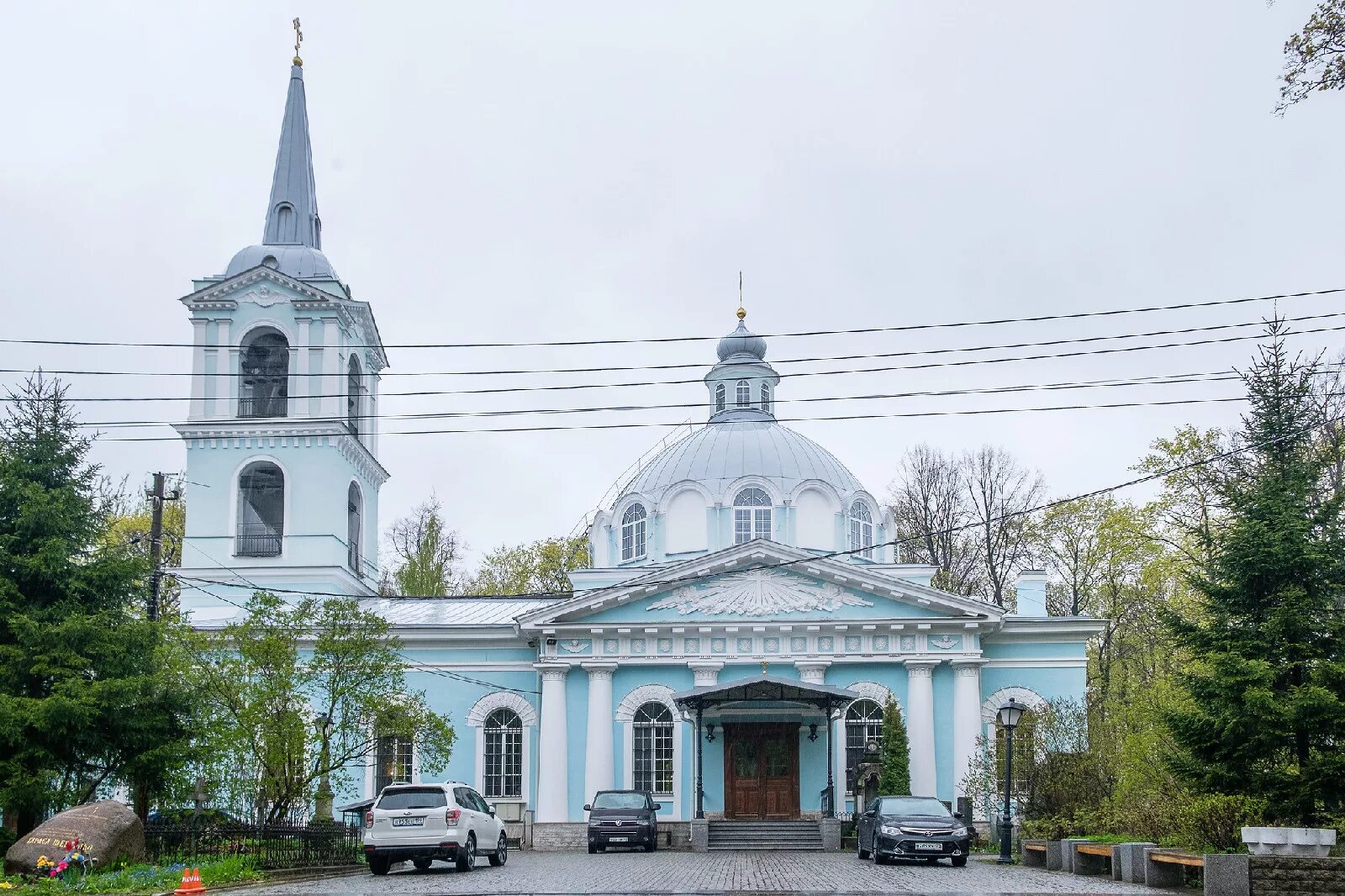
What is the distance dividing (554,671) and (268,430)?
404 inches

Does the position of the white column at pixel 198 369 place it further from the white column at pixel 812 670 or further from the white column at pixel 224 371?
the white column at pixel 812 670

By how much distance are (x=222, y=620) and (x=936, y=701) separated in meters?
18.5

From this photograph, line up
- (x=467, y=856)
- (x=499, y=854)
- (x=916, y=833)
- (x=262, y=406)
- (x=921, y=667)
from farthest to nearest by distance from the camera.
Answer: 1. (x=262, y=406)
2. (x=921, y=667)
3. (x=499, y=854)
4. (x=916, y=833)
5. (x=467, y=856)

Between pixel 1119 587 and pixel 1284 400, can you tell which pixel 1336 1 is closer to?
pixel 1284 400

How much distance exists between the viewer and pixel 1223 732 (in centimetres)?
1961

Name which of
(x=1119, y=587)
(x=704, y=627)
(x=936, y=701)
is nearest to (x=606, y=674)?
(x=704, y=627)

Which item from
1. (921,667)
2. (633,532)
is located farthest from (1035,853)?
(633,532)

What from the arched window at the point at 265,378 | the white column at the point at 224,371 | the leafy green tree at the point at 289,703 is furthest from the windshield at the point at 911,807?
the white column at the point at 224,371

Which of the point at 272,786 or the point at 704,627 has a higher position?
the point at 704,627

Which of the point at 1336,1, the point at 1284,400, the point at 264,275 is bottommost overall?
the point at 1284,400

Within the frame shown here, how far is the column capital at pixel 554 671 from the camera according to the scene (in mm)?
38219

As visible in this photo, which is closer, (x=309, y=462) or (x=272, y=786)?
(x=272, y=786)

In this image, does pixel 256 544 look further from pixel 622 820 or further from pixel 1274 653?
pixel 1274 653

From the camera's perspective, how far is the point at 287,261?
41.6 meters
